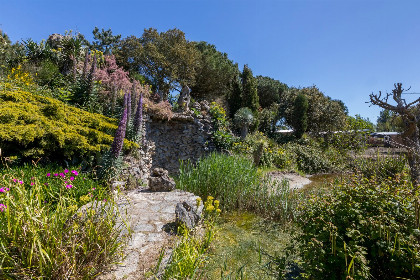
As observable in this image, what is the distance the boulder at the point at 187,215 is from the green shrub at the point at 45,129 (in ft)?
8.85

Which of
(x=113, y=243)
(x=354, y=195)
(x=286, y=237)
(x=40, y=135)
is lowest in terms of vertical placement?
(x=286, y=237)

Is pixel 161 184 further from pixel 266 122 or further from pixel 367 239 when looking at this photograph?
pixel 266 122

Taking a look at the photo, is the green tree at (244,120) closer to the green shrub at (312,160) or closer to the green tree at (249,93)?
the green tree at (249,93)

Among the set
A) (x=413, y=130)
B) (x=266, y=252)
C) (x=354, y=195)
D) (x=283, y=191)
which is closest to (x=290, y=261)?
(x=266, y=252)

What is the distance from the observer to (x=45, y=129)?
13.7 ft

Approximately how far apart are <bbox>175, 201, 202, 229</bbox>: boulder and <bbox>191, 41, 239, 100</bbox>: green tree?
13.5 meters

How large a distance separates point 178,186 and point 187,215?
216 cm

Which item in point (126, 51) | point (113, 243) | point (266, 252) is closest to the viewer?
point (113, 243)

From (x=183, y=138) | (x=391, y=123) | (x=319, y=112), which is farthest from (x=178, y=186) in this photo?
(x=319, y=112)

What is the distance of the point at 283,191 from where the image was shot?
434 centimetres

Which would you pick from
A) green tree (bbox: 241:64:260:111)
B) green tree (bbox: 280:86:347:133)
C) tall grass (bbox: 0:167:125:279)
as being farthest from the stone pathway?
green tree (bbox: 280:86:347:133)

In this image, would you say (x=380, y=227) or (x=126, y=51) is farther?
(x=126, y=51)

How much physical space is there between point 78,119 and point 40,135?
1.26 metres

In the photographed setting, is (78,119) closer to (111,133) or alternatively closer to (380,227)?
(111,133)
